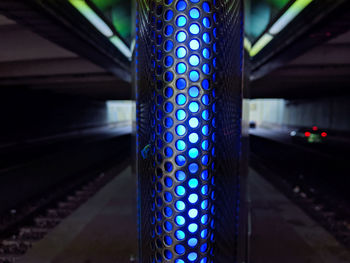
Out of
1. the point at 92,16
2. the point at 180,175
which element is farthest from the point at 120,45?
the point at 180,175

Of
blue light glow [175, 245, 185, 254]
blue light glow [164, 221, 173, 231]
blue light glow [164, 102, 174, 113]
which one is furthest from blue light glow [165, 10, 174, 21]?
blue light glow [175, 245, 185, 254]

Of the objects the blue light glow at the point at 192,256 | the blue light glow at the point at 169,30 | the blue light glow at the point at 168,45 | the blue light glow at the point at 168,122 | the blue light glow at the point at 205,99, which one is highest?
the blue light glow at the point at 169,30

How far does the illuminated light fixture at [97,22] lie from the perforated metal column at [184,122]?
15.7ft

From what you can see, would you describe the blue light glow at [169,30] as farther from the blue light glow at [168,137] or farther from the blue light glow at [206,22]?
the blue light glow at [168,137]

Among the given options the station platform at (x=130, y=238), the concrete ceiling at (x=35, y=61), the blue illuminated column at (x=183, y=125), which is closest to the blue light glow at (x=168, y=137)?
the blue illuminated column at (x=183, y=125)

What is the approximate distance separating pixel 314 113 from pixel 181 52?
3171cm

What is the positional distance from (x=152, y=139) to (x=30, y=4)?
4.03 metres

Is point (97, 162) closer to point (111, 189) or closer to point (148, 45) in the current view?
point (111, 189)

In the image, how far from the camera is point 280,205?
21.8 feet

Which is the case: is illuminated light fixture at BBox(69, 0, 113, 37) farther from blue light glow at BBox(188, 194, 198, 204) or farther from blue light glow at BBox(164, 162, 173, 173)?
blue light glow at BBox(188, 194, 198, 204)

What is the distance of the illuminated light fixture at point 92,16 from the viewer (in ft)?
16.9

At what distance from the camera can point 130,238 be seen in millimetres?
4734

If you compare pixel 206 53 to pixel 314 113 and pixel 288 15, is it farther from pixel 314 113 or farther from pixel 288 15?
pixel 314 113

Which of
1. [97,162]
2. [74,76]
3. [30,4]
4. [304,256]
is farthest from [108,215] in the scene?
[97,162]
